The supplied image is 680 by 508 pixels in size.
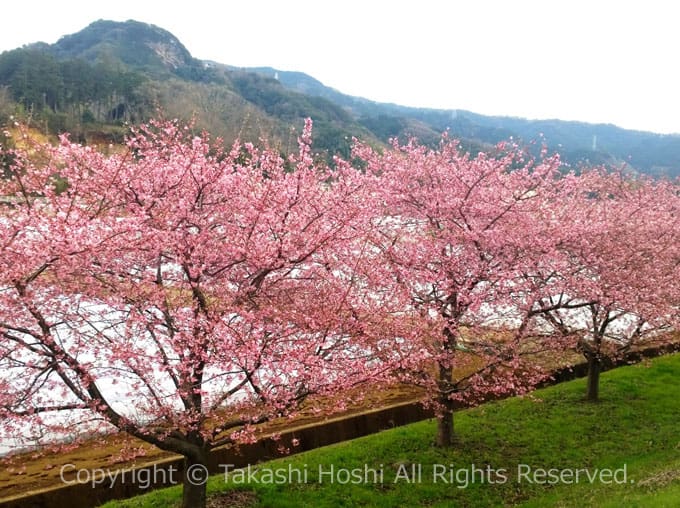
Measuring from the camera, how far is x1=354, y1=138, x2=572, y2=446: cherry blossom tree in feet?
34.7

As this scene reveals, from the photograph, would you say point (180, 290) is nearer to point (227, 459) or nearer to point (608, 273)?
point (227, 459)

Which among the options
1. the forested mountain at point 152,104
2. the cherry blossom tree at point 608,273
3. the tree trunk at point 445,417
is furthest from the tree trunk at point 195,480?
the forested mountain at point 152,104

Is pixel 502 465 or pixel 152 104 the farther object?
pixel 152 104

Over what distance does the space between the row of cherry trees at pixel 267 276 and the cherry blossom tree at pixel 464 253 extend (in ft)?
0.17

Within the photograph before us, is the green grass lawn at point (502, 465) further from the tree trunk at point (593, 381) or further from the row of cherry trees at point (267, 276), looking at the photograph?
the row of cherry trees at point (267, 276)

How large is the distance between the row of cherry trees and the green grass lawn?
4.40 ft

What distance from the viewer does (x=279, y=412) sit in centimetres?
766

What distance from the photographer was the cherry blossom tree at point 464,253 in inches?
416

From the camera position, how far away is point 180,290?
7586mm

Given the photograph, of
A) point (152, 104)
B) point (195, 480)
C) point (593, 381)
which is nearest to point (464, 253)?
point (195, 480)

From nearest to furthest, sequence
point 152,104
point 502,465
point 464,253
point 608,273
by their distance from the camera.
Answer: point 464,253, point 502,465, point 608,273, point 152,104

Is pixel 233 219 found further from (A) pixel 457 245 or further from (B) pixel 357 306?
(A) pixel 457 245

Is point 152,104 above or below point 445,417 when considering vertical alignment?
above

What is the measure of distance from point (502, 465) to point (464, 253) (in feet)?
15.6
